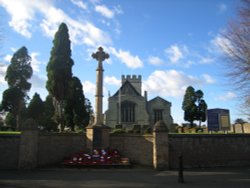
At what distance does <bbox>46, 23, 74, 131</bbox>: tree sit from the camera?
2739cm

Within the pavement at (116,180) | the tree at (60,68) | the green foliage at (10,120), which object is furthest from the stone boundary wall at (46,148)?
the green foliage at (10,120)

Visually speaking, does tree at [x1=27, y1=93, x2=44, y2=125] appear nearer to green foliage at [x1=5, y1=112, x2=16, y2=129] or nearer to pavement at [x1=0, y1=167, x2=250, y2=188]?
green foliage at [x1=5, y1=112, x2=16, y2=129]

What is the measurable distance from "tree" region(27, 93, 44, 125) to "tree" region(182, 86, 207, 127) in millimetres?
28001

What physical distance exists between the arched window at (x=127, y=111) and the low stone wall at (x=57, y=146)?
4236 centimetres

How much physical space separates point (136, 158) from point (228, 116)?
711cm

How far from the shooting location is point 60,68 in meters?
27.4

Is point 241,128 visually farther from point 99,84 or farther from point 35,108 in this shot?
point 35,108

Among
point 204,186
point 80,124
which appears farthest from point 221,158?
point 80,124

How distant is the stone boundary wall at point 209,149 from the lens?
15.5 metres

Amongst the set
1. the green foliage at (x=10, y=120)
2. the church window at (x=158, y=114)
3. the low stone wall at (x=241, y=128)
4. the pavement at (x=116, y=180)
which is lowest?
the pavement at (x=116, y=180)

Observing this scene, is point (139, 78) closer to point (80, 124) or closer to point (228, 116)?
point (80, 124)

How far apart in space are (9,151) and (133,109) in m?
46.6

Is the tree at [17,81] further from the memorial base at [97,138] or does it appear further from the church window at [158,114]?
the church window at [158,114]

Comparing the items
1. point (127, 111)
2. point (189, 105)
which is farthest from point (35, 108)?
point (189, 105)
